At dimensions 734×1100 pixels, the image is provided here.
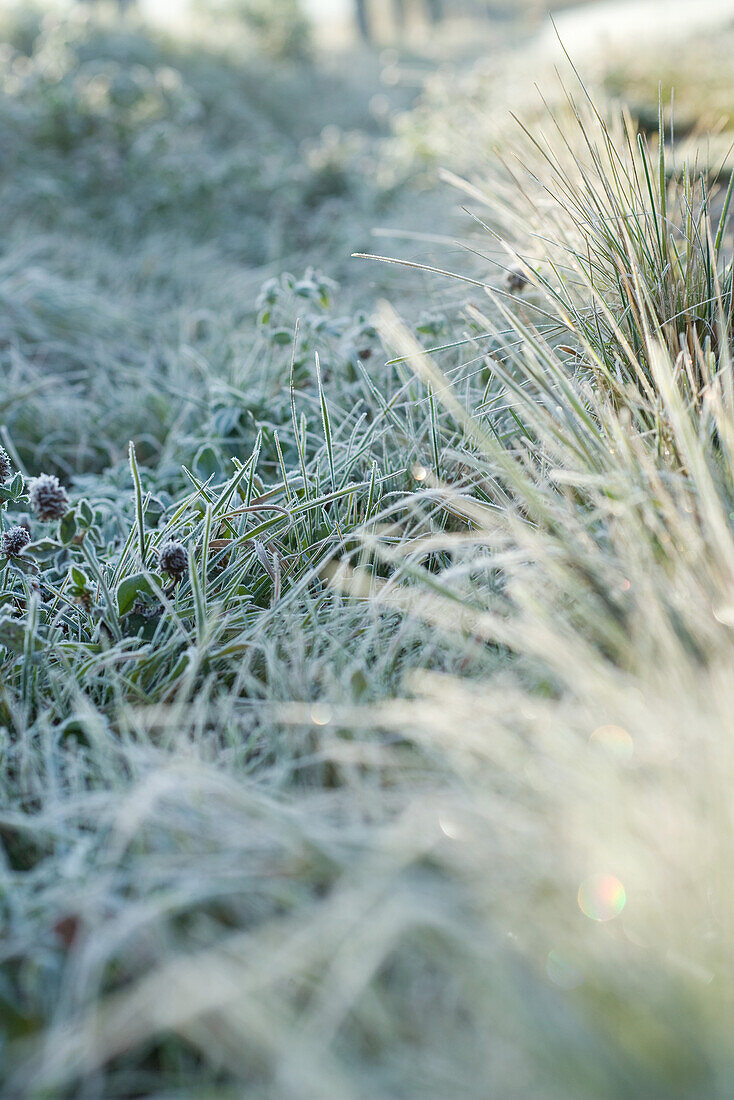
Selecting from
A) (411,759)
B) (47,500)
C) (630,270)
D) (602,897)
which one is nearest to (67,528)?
(47,500)

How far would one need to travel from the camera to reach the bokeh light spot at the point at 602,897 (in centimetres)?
83

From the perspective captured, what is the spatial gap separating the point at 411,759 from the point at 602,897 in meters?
0.31

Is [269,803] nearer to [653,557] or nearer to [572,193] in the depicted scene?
[653,557]

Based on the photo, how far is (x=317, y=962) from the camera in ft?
2.77

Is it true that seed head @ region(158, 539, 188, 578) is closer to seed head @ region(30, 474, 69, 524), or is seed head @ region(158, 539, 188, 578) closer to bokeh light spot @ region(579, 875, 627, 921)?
seed head @ region(30, 474, 69, 524)

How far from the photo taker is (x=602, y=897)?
0.84 m

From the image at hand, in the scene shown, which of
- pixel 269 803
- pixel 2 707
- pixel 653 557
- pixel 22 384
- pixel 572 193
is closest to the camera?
pixel 269 803

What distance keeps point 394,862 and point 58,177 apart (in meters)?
4.77

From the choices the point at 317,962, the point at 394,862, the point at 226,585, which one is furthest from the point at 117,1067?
the point at 226,585

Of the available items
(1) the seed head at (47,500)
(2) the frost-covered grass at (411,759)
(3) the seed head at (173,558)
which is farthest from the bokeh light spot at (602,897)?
(1) the seed head at (47,500)

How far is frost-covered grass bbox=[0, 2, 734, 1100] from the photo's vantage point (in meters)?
0.78

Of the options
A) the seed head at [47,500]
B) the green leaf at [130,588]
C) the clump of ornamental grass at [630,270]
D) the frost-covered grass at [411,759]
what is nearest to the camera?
the frost-covered grass at [411,759]

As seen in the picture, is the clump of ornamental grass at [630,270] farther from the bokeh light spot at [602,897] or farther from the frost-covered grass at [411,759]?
the bokeh light spot at [602,897]

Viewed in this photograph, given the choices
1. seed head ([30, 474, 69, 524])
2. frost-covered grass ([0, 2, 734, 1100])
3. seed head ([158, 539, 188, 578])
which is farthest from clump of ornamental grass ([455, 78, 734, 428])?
seed head ([30, 474, 69, 524])
